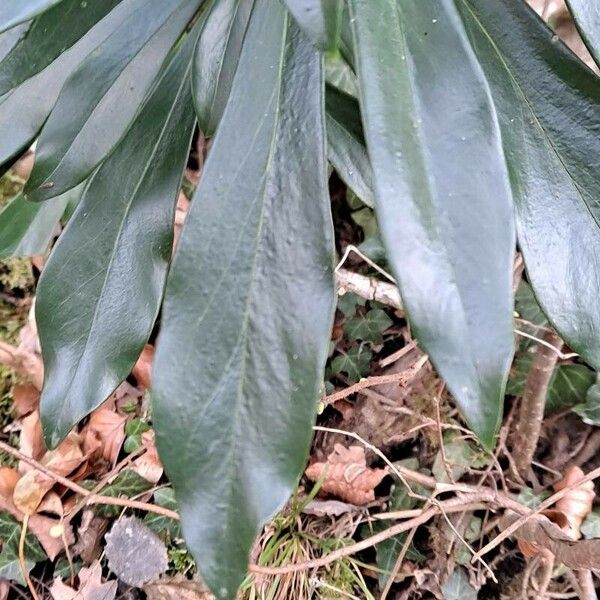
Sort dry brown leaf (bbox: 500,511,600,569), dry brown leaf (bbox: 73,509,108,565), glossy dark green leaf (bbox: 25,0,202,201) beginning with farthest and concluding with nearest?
dry brown leaf (bbox: 73,509,108,565), dry brown leaf (bbox: 500,511,600,569), glossy dark green leaf (bbox: 25,0,202,201)

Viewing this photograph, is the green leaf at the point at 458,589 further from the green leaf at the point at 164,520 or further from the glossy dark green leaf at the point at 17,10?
the glossy dark green leaf at the point at 17,10

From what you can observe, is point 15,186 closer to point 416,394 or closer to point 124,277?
point 124,277

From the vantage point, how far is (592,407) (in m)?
1.00

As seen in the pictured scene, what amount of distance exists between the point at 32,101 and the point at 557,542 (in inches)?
34.5

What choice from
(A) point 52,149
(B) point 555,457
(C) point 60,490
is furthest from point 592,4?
(C) point 60,490

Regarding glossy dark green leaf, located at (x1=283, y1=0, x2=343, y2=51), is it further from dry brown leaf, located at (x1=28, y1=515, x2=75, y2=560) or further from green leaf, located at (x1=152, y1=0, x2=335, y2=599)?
dry brown leaf, located at (x1=28, y1=515, x2=75, y2=560)

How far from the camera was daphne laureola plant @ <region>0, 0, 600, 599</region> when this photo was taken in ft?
1.55

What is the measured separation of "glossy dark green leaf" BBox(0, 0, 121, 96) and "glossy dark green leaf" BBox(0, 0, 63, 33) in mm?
238

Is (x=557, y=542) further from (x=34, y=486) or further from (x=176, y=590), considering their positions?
(x=34, y=486)

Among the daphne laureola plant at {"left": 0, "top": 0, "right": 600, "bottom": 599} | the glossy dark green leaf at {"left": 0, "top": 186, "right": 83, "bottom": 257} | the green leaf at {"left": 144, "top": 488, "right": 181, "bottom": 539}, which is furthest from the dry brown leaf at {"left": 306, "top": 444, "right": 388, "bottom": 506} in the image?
the glossy dark green leaf at {"left": 0, "top": 186, "right": 83, "bottom": 257}

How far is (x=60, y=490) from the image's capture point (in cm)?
115

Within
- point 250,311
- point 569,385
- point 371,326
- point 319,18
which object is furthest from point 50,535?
point 319,18

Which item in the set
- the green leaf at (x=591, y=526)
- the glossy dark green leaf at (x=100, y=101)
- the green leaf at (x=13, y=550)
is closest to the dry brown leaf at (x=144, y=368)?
the green leaf at (x=13, y=550)

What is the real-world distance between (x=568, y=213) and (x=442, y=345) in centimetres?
25
